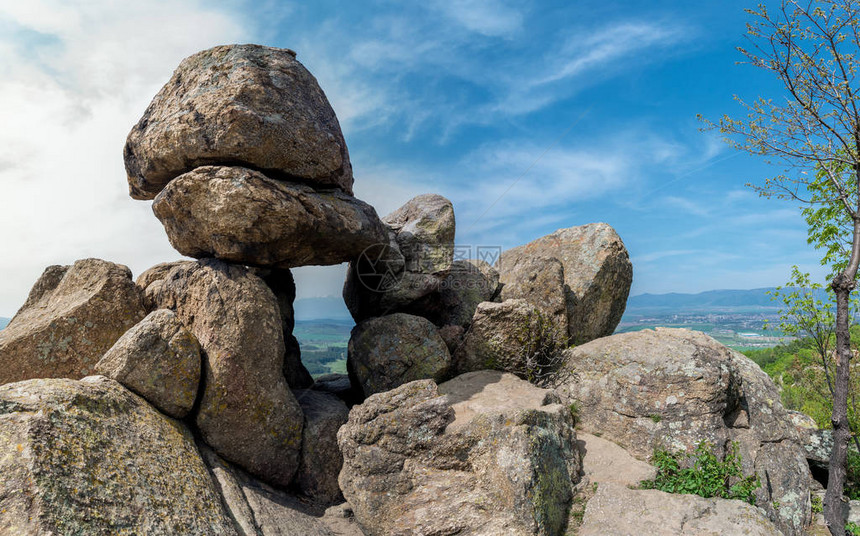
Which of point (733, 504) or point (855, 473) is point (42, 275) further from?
point (855, 473)

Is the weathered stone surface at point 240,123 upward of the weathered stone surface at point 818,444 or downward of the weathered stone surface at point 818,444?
upward

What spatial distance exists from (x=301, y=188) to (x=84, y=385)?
255 inches

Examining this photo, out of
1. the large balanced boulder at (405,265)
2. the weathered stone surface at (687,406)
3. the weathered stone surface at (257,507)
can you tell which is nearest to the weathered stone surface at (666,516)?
the weathered stone surface at (687,406)

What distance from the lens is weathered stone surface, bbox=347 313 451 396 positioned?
14.0 metres

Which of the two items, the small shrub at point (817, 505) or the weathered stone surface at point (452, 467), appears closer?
the weathered stone surface at point (452, 467)

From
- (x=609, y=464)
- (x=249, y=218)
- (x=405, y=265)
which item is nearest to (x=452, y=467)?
(x=609, y=464)

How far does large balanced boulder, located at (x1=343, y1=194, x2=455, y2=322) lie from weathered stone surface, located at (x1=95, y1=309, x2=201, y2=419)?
6.06 m

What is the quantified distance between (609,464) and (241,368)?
9.11m

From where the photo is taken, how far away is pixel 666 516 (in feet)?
32.6

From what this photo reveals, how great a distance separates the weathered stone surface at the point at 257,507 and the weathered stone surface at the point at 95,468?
0.58 metres

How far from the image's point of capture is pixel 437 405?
10.8m

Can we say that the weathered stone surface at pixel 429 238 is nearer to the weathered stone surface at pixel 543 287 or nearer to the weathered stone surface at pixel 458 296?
the weathered stone surface at pixel 458 296

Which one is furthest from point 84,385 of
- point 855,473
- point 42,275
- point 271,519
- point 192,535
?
point 855,473

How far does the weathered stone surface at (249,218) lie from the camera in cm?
1174
